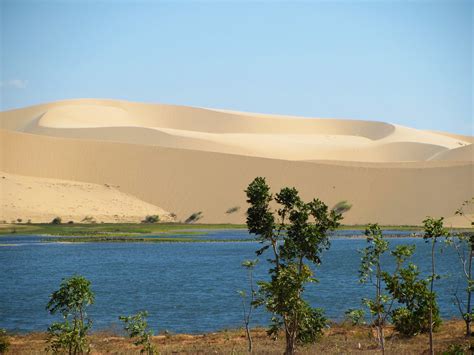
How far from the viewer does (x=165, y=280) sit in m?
42.3

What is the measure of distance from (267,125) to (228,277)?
124 meters

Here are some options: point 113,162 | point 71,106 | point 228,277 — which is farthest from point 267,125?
point 228,277

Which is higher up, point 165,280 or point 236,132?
point 236,132

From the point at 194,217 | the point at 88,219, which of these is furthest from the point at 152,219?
the point at 88,219

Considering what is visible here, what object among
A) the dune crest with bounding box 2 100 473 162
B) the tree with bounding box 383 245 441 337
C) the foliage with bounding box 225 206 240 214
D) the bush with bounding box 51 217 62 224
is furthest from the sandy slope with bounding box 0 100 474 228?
the tree with bounding box 383 245 441 337

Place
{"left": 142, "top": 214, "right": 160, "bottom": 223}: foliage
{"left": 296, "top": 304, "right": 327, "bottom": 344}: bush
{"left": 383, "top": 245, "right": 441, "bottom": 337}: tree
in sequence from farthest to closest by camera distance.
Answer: {"left": 142, "top": 214, "right": 160, "bottom": 223}: foliage
{"left": 383, "top": 245, "right": 441, "bottom": 337}: tree
{"left": 296, "top": 304, "right": 327, "bottom": 344}: bush

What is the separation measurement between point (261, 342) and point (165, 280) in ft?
60.7

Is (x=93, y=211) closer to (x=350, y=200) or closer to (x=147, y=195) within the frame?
(x=147, y=195)

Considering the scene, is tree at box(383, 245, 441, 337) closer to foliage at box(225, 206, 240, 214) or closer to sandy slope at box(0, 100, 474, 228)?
sandy slope at box(0, 100, 474, 228)

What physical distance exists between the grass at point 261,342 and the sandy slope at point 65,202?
60573mm

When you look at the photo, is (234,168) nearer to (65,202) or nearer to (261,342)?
(65,202)

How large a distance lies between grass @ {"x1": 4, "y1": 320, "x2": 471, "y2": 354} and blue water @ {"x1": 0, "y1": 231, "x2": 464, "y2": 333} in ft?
5.83

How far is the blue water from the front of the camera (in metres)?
30.7

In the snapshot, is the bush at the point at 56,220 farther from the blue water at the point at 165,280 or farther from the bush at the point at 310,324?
the bush at the point at 310,324
